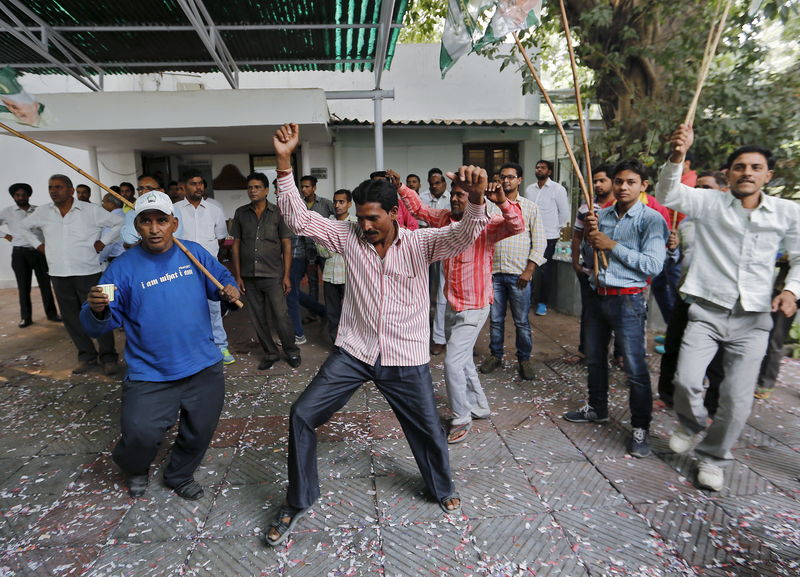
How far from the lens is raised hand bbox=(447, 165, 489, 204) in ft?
8.05

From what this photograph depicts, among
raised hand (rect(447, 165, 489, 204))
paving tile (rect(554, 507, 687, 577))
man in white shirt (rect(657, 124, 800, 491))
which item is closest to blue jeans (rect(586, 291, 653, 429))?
man in white shirt (rect(657, 124, 800, 491))

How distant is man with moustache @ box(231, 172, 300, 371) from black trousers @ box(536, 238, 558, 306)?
4108 millimetres

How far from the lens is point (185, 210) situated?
581 cm

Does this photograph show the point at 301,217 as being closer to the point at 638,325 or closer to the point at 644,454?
the point at 638,325

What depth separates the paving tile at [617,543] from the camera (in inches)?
102

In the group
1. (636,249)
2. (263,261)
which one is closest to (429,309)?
(636,249)

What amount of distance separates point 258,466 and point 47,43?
5819mm

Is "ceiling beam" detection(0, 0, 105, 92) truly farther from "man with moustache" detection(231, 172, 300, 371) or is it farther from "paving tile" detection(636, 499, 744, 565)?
"paving tile" detection(636, 499, 744, 565)

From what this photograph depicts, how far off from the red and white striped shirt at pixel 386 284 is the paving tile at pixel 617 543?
130 cm

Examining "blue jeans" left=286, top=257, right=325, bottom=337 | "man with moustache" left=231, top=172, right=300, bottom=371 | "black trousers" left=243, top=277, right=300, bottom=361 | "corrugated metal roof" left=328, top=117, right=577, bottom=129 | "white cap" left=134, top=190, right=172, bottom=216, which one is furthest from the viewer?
"corrugated metal roof" left=328, top=117, right=577, bottom=129

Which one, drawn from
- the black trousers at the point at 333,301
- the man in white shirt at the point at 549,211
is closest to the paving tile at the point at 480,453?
the black trousers at the point at 333,301

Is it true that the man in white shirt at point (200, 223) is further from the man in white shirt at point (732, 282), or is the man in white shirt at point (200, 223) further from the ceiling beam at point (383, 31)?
the man in white shirt at point (732, 282)

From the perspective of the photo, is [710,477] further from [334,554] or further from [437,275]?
[437,275]

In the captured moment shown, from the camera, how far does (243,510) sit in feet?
10.2
